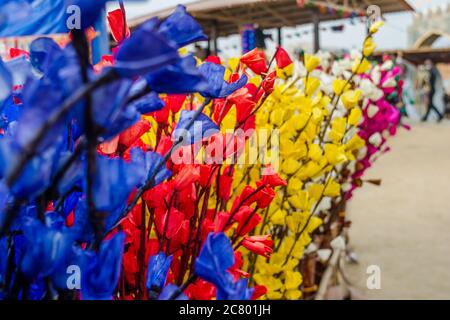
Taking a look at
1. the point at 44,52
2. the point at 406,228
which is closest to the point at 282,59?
the point at 44,52

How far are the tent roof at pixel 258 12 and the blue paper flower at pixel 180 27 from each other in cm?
818

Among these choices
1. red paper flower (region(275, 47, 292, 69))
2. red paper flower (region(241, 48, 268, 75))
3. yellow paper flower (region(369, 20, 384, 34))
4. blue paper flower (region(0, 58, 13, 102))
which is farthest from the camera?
yellow paper flower (region(369, 20, 384, 34))

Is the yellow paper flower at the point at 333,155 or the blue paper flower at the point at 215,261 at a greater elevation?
the blue paper flower at the point at 215,261

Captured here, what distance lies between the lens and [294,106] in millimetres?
1170

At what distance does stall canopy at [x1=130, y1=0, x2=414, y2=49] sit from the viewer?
27.9 ft

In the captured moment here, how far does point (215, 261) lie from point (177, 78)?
0.38 ft

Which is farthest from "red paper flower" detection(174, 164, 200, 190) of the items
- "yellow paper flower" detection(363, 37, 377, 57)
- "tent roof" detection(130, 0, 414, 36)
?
"tent roof" detection(130, 0, 414, 36)

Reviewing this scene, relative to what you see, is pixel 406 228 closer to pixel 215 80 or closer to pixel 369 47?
pixel 369 47

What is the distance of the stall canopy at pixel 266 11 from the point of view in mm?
8492

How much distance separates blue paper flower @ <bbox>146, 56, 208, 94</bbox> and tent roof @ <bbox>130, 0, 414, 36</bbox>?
825cm

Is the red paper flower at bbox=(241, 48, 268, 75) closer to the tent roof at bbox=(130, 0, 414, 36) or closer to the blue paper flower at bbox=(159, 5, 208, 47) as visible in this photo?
the blue paper flower at bbox=(159, 5, 208, 47)

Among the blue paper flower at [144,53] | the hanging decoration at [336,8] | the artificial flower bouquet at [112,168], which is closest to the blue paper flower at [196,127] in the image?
the artificial flower bouquet at [112,168]

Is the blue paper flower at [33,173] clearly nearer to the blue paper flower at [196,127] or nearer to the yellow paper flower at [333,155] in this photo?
the blue paper flower at [196,127]
